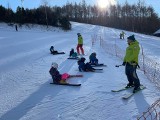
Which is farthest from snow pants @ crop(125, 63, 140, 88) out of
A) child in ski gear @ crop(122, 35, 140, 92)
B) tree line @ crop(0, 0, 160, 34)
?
tree line @ crop(0, 0, 160, 34)

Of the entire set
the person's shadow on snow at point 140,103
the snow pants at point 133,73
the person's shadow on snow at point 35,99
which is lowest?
the person's shadow on snow at point 35,99

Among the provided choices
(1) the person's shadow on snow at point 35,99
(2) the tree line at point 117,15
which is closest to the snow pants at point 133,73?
→ (1) the person's shadow on snow at point 35,99

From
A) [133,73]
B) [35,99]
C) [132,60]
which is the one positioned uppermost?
[132,60]

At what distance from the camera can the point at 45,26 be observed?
51062 millimetres

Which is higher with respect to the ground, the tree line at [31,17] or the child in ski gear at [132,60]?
the tree line at [31,17]

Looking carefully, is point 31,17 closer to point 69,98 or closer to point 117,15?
point 69,98

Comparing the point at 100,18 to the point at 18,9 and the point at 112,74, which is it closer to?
the point at 18,9

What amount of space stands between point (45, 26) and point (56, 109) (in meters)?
44.7

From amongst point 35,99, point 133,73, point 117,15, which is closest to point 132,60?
point 133,73

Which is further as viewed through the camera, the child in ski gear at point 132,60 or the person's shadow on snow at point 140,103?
the child in ski gear at point 132,60

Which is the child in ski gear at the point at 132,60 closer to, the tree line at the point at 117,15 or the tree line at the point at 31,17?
the tree line at the point at 31,17

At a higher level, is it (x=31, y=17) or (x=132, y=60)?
(x=31, y=17)

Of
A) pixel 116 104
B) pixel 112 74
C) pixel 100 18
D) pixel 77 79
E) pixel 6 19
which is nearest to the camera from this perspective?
pixel 116 104

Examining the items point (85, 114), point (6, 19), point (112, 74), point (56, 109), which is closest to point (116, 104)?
point (85, 114)
